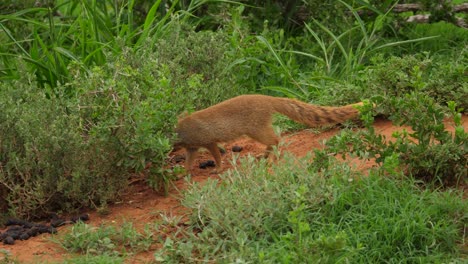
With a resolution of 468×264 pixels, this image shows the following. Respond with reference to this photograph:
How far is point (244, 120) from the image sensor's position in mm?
6035

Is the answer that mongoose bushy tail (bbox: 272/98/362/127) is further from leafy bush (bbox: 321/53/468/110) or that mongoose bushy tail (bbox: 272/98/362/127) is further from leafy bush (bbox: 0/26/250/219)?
leafy bush (bbox: 0/26/250/219)

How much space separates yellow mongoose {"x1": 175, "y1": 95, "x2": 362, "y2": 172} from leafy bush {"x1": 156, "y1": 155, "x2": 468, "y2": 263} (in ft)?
2.87

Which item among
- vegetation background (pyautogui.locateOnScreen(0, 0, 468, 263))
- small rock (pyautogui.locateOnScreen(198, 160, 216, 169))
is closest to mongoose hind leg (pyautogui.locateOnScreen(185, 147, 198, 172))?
small rock (pyautogui.locateOnScreen(198, 160, 216, 169))

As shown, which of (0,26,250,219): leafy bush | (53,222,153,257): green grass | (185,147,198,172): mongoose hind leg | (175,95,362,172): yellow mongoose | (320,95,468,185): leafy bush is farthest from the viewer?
(185,147,198,172): mongoose hind leg

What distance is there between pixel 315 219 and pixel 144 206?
124 centimetres

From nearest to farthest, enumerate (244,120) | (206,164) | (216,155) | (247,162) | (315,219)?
(315,219) < (247,162) < (244,120) < (216,155) < (206,164)

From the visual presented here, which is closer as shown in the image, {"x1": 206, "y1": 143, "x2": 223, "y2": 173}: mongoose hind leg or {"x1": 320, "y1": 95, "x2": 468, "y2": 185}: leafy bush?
{"x1": 320, "y1": 95, "x2": 468, "y2": 185}: leafy bush

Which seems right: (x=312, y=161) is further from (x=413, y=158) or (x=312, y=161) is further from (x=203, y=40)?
(x=203, y=40)

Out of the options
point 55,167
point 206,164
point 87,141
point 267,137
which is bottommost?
point 206,164

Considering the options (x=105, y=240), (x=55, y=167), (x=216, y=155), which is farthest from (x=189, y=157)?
(x=105, y=240)

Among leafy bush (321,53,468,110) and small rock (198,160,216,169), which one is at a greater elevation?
leafy bush (321,53,468,110)

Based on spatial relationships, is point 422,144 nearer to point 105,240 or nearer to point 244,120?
point 244,120

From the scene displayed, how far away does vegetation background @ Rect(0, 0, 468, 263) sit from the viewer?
469 centimetres

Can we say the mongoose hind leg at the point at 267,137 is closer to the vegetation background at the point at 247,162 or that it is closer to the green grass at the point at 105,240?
the vegetation background at the point at 247,162
